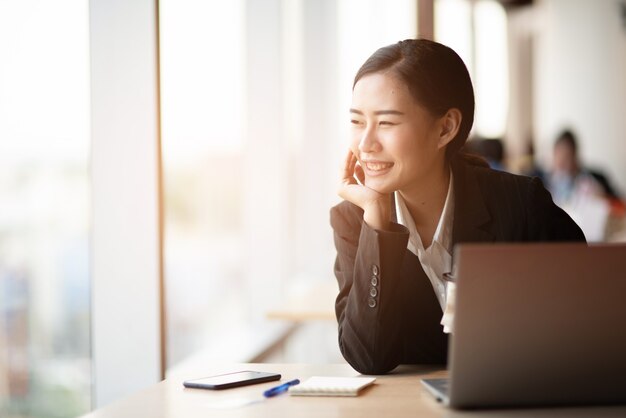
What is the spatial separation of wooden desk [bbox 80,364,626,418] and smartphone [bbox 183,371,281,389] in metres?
0.01

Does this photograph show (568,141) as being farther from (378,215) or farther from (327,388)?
(327,388)

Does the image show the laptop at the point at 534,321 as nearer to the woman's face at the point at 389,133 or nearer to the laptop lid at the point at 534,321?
the laptop lid at the point at 534,321

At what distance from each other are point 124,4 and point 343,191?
0.85 metres

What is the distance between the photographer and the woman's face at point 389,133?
2.03 m

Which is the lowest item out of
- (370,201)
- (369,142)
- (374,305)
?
(374,305)

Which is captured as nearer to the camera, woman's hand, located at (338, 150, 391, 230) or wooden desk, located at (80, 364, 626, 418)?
wooden desk, located at (80, 364, 626, 418)

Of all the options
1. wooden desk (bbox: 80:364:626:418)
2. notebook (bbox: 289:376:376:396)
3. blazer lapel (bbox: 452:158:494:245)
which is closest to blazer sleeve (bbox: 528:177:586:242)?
blazer lapel (bbox: 452:158:494:245)

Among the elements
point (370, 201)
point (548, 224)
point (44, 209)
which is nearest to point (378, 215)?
point (370, 201)

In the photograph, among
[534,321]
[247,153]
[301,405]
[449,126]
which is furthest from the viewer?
[247,153]

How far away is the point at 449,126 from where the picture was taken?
A: 7.04 ft

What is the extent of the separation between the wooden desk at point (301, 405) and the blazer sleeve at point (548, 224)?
0.54 metres

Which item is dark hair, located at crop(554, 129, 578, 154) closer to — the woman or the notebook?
the woman

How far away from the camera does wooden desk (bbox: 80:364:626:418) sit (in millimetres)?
1440

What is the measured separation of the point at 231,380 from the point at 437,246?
0.63 metres
